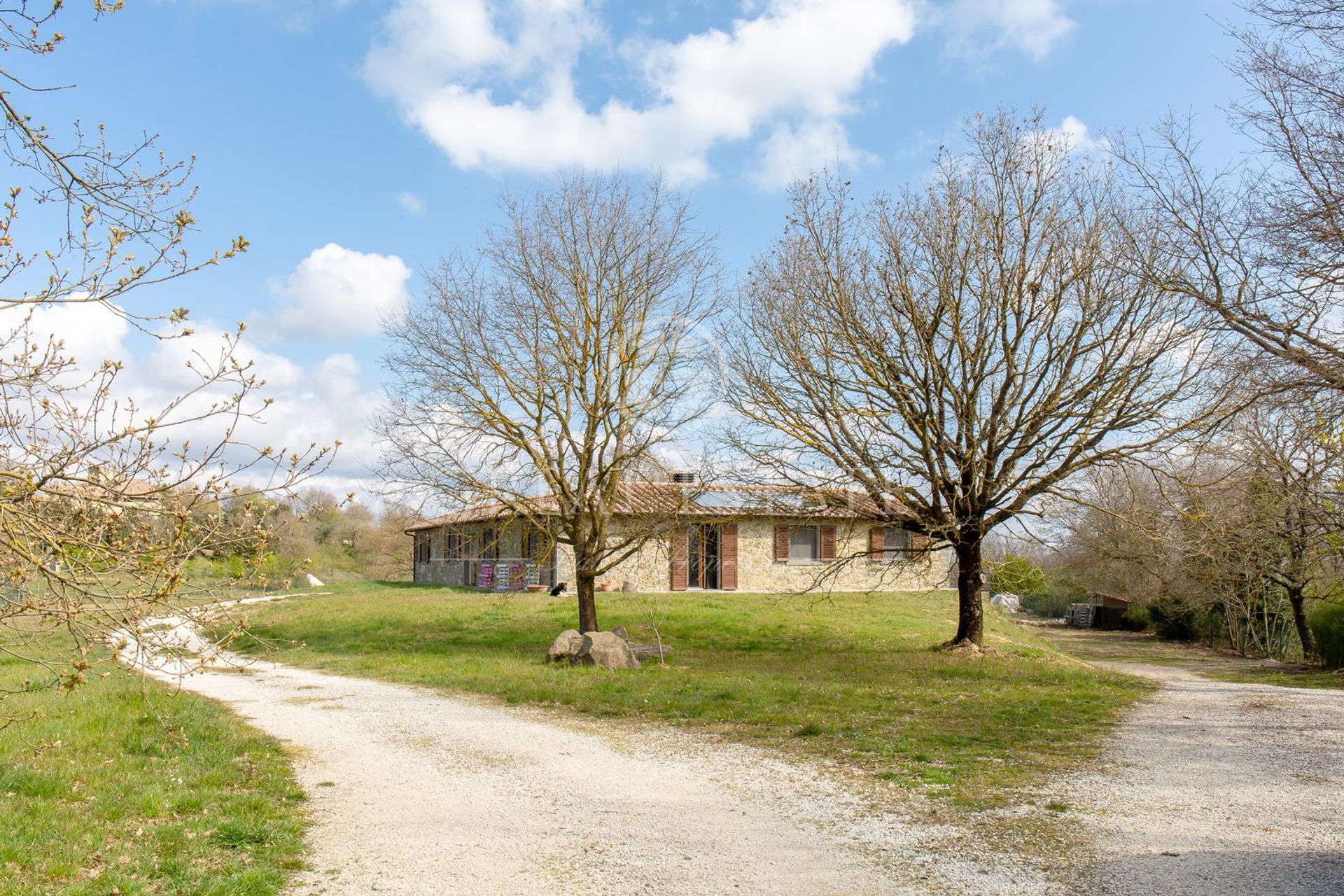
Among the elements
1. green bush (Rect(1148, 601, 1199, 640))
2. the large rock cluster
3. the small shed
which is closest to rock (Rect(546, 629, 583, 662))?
the large rock cluster

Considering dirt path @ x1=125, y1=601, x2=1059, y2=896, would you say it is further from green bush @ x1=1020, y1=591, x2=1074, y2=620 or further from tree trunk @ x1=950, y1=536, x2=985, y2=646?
green bush @ x1=1020, y1=591, x2=1074, y2=620

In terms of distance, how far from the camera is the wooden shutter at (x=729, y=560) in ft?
98.5

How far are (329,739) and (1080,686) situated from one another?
10.6 m

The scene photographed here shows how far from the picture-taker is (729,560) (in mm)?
30141

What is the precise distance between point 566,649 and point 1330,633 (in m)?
17.0

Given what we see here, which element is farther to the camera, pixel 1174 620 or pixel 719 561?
pixel 1174 620

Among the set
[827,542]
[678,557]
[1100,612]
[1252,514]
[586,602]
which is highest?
[1252,514]

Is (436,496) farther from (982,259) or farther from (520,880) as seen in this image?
(520,880)

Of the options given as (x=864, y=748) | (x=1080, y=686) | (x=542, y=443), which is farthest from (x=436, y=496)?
(x=1080, y=686)

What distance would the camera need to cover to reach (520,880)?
17.3 feet

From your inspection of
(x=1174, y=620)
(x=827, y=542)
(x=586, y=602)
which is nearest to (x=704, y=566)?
(x=827, y=542)

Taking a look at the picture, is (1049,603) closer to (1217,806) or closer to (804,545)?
(804,545)

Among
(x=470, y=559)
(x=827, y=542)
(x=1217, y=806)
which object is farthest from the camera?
(x=470, y=559)

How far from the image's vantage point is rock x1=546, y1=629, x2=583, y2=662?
1498 centimetres
